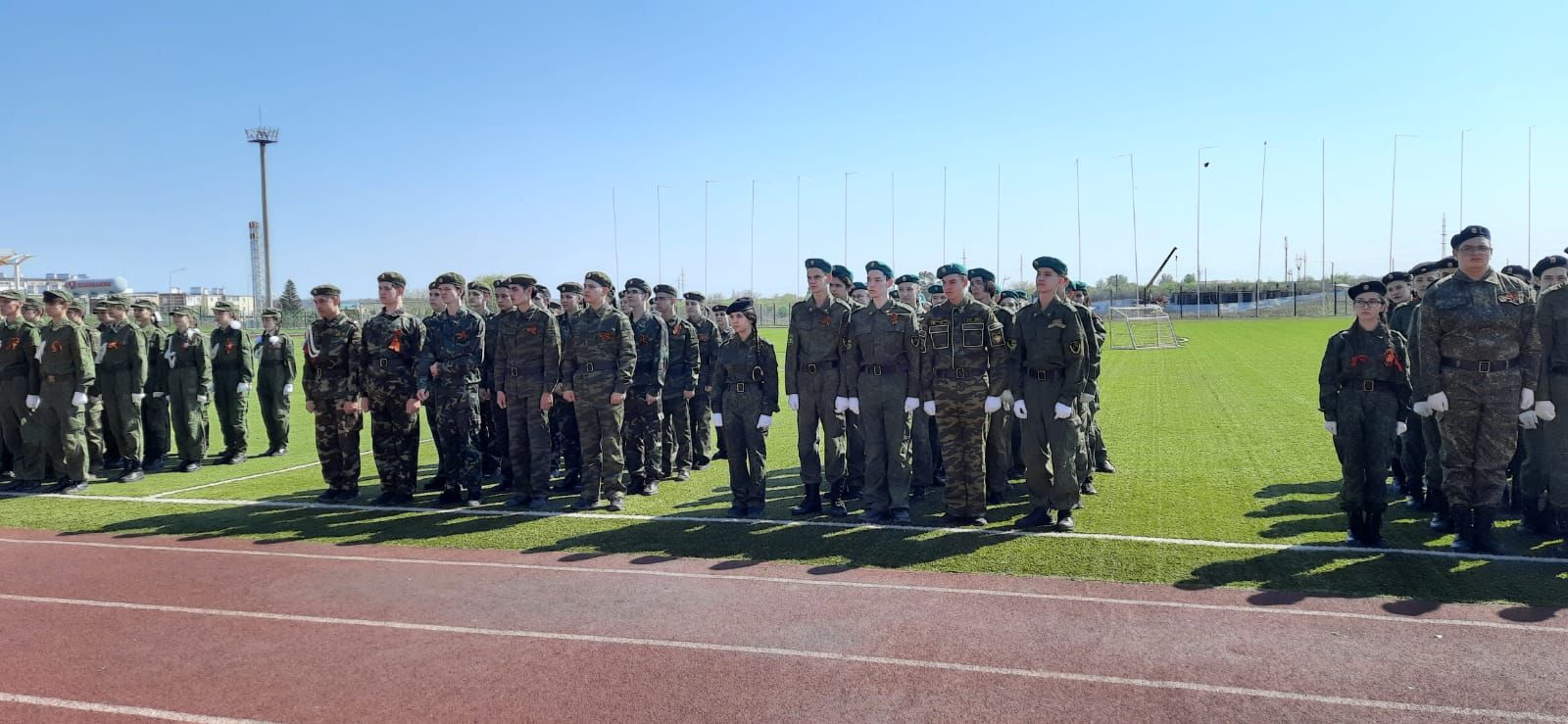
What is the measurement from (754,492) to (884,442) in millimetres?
1300

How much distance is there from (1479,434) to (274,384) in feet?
44.7

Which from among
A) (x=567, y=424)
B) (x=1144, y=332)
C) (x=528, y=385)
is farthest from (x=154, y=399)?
(x=1144, y=332)

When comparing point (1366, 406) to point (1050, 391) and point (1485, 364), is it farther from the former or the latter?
point (1050, 391)

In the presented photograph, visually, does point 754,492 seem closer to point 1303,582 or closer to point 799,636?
point 799,636

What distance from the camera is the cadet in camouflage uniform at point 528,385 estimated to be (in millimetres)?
8719

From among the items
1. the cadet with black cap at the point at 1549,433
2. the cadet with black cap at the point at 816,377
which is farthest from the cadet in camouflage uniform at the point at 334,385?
the cadet with black cap at the point at 1549,433

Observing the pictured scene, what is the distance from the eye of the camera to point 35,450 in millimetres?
10164

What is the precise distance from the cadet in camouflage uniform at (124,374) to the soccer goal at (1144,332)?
28.3 meters

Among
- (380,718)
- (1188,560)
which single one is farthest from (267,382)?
(1188,560)

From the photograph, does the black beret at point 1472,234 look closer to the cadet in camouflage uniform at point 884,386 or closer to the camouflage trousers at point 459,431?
the cadet in camouflage uniform at point 884,386

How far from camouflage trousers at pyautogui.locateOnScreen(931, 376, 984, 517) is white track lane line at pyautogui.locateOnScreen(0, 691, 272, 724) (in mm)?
5142

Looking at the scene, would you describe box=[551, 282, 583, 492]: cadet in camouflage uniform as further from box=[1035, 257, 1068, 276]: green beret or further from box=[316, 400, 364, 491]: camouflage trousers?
box=[1035, 257, 1068, 276]: green beret

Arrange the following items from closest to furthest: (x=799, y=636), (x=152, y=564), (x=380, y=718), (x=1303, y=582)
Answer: (x=380, y=718) → (x=799, y=636) → (x=1303, y=582) → (x=152, y=564)

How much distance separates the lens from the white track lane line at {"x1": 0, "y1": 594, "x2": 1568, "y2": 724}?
13.0 ft
